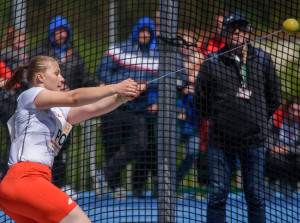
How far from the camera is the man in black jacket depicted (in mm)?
4500

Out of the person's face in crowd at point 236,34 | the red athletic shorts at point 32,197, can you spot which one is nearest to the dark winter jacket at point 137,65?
the person's face in crowd at point 236,34

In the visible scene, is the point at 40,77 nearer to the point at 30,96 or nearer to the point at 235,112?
the point at 30,96

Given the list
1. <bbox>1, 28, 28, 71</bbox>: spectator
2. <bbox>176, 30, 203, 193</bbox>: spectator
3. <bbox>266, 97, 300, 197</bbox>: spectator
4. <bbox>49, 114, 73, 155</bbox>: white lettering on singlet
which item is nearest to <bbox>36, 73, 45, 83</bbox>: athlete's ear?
<bbox>49, 114, 73, 155</bbox>: white lettering on singlet

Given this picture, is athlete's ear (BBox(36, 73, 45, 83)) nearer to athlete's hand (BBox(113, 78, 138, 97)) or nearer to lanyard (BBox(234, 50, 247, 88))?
athlete's hand (BBox(113, 78, 138, 97))

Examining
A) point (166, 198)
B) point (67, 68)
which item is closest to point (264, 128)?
point (166, 198)

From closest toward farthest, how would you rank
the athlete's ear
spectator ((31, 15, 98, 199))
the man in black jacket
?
the athlete's ear
the man in black jacket
spectator ((31, 15, 98, 199))

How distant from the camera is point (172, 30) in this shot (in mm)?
4426

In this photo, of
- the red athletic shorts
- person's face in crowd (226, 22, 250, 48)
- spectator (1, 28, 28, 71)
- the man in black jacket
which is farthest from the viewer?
spectator (1, 28, 28, 71)

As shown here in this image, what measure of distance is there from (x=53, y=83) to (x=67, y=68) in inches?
80.4

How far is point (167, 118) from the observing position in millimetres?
4422

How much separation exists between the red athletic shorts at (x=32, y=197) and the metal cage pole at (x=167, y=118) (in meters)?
1.62

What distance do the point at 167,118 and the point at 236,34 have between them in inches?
40.9

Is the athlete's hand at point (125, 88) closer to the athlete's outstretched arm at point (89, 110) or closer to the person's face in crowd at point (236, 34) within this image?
the athlete's outstretched arm at point (89, 110)

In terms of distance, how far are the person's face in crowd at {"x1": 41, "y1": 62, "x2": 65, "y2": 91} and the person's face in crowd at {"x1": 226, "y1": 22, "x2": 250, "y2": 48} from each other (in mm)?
1959
